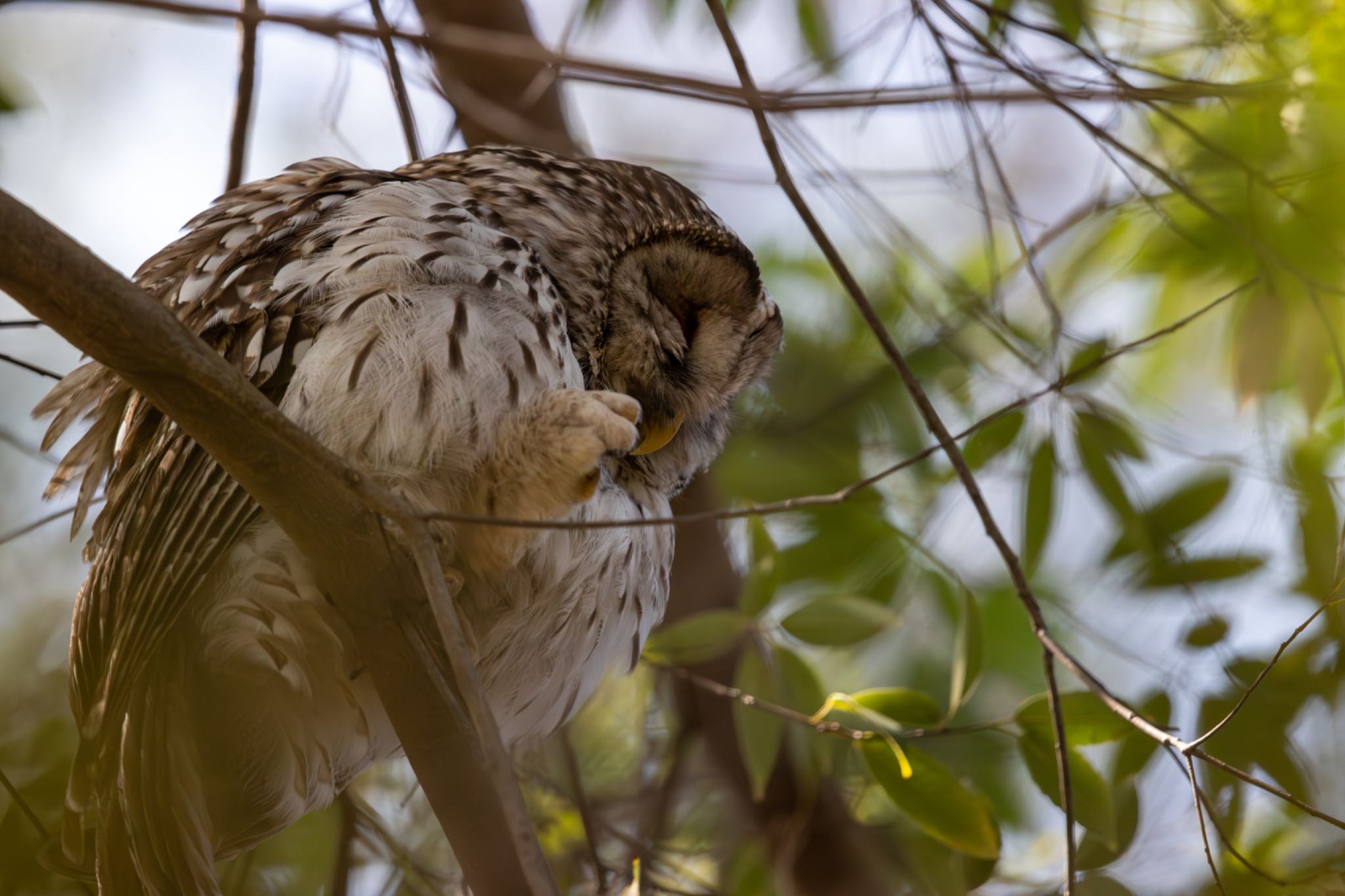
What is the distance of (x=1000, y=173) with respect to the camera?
7.54 feet

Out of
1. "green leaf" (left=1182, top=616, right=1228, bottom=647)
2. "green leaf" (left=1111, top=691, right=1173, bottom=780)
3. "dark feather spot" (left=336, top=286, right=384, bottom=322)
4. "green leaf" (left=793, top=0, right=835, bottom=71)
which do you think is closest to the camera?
"dark feather spot" (left=336, top=286, right=384, bottom=322)

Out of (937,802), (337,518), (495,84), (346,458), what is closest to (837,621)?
(937,802)

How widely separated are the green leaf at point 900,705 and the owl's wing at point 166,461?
3.64ft

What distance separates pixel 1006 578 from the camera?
124 inches

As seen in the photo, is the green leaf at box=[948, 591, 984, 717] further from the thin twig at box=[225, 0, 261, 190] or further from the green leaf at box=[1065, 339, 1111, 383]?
the thin twig at box=[225, 0, 261, 190]

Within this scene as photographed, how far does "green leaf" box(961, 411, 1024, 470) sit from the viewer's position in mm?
2438

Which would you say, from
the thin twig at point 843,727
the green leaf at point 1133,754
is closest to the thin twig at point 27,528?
the thin twig at point 843,727

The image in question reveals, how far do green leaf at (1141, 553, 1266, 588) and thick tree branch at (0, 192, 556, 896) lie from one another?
1507 millimetres

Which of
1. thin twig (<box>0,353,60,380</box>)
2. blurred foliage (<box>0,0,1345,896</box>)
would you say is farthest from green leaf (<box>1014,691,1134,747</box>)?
thin twig (<box>0,353,60,380</box>)

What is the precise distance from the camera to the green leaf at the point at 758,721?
7.22 ft

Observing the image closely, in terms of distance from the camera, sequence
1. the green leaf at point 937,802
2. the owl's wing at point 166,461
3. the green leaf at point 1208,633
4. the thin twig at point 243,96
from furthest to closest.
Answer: the thin twig at point 243,96 → the green leaf at point 1208,633 → the green leaf at point 937,802 → the owl's wing at point 166,461

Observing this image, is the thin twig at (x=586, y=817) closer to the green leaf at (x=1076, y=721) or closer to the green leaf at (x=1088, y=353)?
the green leaf at (x=1076, y=721)

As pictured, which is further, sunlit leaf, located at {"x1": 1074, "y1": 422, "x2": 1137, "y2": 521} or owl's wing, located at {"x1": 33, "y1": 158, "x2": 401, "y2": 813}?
sunlit leaf, located at {"x1": 1074, "y1": 422, "x2": 1137, "y2": 521}

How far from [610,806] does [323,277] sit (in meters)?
1.75
